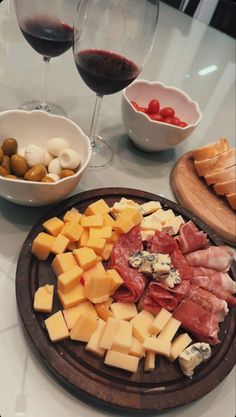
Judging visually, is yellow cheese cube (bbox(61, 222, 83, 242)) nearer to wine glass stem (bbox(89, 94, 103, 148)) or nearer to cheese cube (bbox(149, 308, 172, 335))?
cheese cube (bbox(149, 308, 172, 335))

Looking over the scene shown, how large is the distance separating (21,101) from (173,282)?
759mm

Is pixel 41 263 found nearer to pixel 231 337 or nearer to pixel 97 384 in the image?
pixel 97 384

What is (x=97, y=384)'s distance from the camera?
654 mm

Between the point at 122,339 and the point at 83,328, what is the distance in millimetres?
71

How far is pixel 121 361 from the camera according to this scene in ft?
2.21

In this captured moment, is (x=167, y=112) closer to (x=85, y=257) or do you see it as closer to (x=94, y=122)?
(x=94, y=122)

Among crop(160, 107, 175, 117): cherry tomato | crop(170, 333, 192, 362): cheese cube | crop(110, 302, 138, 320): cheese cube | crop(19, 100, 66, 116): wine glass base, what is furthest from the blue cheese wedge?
crop(19, 100, 66, 116): wine glass base

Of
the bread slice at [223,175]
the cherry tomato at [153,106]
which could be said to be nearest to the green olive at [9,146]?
the cherry tomato at [153,106]

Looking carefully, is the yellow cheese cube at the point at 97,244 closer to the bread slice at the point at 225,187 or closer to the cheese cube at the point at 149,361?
the cheese cube at the point at 149,361

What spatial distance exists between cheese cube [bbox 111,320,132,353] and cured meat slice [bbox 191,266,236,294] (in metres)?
0.22

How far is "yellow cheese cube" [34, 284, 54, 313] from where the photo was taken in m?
0.71

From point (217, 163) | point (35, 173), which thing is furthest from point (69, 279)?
point (217, 163)

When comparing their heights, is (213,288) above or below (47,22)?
below

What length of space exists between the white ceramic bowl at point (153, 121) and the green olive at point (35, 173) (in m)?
0.34
